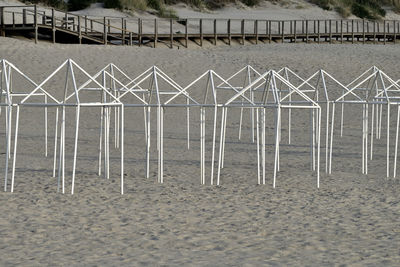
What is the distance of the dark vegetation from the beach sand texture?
116ft

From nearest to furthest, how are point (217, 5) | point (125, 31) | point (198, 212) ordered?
point (198, 212) → point (125, 31) → point (217, 5)

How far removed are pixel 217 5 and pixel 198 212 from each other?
53060 millimetres

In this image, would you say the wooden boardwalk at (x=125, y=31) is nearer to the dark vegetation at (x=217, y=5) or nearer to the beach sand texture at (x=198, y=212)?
the dark vegetation at (x=217, y=5)

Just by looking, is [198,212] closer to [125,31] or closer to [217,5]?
[125,31]

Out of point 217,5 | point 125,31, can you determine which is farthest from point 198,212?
point 217,5

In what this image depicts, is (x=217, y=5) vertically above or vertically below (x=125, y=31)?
above

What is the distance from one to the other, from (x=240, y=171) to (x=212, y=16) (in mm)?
→ 45232

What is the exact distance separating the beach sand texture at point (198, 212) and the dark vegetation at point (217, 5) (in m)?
35.2

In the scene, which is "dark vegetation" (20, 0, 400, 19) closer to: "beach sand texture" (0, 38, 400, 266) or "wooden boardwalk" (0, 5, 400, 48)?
"wooden boardwalk" (0, 5, 400, 48)

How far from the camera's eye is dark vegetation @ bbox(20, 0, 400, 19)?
52341 mm

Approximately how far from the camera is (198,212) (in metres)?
9.62

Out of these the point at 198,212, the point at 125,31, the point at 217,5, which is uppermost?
the point at 217,5

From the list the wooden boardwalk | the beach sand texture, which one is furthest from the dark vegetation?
the beach sand texture

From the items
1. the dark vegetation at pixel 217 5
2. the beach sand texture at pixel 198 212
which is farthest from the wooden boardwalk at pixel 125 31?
the beach sand texture at pixel 198 212
